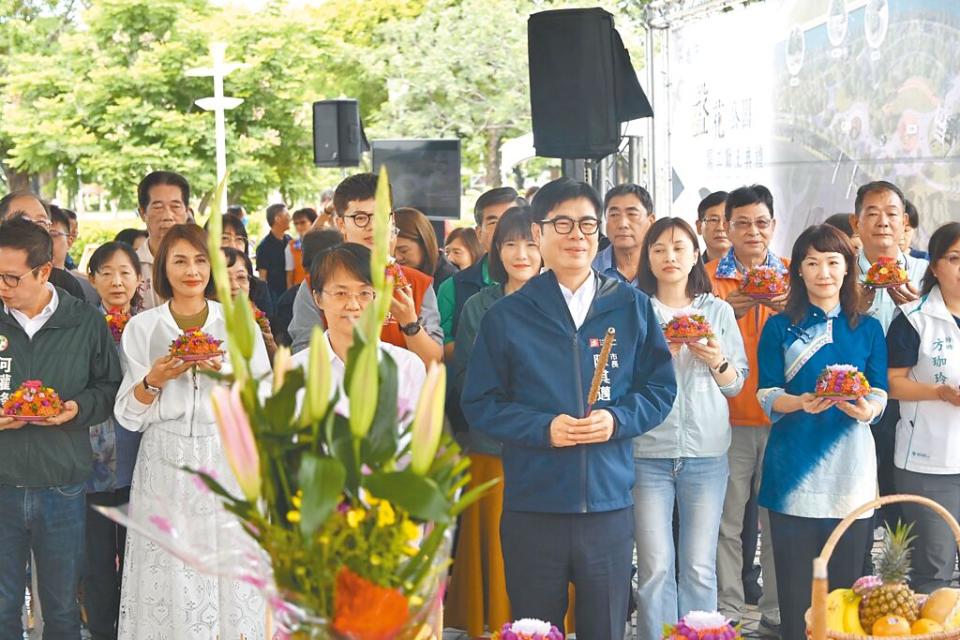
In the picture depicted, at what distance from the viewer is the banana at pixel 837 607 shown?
2766mm

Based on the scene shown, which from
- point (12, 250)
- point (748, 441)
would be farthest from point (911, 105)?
point (12, 250)

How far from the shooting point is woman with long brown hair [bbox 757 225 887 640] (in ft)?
12.7

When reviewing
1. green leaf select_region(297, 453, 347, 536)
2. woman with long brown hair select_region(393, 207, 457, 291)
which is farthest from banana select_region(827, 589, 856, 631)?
woman with long brown hair select_region(393, 207, 457, 291)

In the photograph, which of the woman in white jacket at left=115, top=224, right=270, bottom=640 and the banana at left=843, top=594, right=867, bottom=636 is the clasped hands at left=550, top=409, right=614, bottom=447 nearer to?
the banana at left=843, top=594, right=867, bottom=636

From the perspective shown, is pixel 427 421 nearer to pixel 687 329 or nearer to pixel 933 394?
pixel 687 329

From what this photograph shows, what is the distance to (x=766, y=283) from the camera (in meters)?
4.32

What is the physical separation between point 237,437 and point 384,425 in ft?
0.69

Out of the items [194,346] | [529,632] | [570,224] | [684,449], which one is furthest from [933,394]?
[194,346]

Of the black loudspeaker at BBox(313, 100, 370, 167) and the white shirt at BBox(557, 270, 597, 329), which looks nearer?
the white shirt at BBox(557, 270, 597, 329)

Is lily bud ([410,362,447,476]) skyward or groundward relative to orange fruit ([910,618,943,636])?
skyward

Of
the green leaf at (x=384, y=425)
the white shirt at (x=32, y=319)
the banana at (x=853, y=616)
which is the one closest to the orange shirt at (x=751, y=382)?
the banana at (x=853, y=616)

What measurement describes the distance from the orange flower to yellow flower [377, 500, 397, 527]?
7 centimetres

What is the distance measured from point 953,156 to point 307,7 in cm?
2064

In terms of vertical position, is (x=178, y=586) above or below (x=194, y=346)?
below
